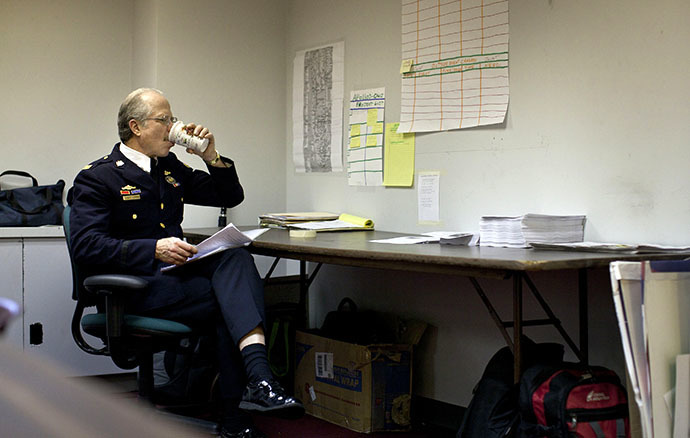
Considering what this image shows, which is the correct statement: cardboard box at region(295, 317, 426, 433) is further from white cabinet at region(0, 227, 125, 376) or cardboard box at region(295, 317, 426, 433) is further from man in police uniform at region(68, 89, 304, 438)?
white cabinet at region(0, 227, 125, 376)

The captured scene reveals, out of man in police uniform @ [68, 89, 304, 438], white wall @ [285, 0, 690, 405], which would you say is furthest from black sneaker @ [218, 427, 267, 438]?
white wall @ [285, 0, 690, 405]

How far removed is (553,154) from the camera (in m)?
2.67

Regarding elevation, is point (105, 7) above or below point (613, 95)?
above

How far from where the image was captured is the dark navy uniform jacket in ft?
8.61

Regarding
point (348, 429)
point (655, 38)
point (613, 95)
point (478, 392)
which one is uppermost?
point (655, 38)

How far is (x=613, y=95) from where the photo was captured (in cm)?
249

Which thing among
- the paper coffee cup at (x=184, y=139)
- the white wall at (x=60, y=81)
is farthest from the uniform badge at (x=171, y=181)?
the white wall at (x=60, y=81)

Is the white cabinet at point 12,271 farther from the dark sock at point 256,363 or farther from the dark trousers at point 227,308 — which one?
the dark sock at point 256,363

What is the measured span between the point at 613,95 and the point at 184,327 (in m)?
1.58

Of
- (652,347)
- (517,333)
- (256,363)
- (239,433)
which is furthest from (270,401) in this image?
(652,347)

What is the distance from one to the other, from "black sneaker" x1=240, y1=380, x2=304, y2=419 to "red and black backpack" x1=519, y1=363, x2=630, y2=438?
0.71 meters

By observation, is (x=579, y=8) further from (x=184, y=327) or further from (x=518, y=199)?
Answer: (x=184, y=327)

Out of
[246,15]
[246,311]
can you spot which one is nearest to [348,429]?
[246,311]

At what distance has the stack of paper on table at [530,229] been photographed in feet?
7.98
